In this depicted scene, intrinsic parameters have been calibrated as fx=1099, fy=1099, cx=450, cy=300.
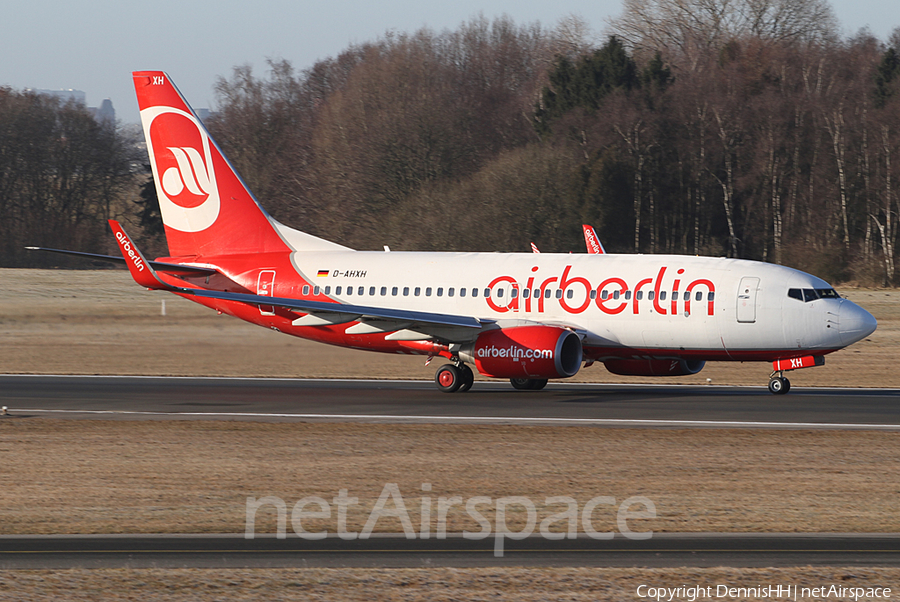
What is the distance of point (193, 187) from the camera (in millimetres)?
33750

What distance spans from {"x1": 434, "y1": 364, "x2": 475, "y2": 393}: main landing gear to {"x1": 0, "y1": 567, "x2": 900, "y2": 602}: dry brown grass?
1862cm

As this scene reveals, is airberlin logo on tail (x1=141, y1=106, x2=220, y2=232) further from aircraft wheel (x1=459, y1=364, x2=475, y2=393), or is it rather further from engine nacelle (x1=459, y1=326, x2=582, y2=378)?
engine nacelle (x1=459, y1=326, x2=582, y2=378)

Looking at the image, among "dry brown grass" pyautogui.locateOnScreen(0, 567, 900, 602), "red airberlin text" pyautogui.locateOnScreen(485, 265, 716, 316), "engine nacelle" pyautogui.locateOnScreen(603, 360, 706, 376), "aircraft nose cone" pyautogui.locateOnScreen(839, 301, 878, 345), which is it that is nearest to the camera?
"dry brown grass" pyautogui.locateOnScreen(0, 567, 900, 602)

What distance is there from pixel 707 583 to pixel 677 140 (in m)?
64.1

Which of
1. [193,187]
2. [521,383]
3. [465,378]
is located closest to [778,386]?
[521,383]

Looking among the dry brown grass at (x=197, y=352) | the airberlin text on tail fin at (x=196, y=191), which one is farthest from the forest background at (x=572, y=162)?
the airberlin text on tail fin at (x=196, y=191)

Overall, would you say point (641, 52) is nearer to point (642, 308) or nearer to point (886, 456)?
point (642, 308)

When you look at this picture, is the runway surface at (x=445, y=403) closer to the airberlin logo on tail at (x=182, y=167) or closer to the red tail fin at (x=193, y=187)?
the red tail fin at (x=193, y=187)

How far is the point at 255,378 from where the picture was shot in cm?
3334

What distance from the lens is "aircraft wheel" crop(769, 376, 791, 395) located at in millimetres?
27438

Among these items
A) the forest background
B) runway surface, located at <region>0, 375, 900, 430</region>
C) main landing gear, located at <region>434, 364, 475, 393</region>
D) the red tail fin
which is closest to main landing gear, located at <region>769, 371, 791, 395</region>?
runway surface, located at <region>0, 375, 900, 430</region>

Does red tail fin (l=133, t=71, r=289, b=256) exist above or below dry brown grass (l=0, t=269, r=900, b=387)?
above

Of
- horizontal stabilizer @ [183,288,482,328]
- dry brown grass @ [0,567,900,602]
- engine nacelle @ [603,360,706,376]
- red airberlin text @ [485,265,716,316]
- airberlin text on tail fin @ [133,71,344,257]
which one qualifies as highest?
airberlin text on tail fin @ [133,71,344,257]

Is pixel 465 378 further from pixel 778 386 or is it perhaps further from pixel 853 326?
pixel 853 326
